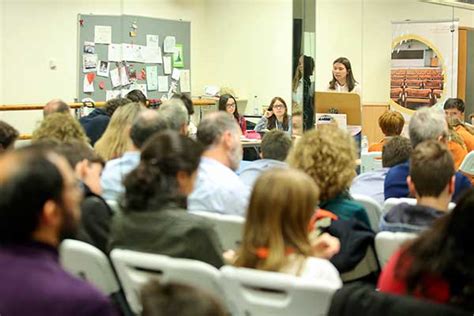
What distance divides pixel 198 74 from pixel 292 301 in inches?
252

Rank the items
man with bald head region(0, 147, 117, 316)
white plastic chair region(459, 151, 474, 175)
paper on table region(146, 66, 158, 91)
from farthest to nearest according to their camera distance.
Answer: paper on table region(146, 66, 158, 91) < white plastic chair region(459, 151, 474, 175) < man with bald head region(0, 147, 117, 316)

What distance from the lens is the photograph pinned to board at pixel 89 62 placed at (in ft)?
25.3

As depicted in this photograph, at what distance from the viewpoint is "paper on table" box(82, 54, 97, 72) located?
25.3 ft

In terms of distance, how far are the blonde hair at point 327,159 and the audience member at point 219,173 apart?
29 cm

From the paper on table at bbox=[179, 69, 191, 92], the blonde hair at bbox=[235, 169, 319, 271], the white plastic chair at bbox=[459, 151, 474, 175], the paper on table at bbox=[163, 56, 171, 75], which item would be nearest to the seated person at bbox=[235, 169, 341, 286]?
the blonde hair at bbox=[235, 169, 319, 271]

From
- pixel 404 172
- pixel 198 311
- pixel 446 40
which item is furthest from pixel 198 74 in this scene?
pixel 198 311

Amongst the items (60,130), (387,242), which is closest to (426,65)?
(60,130)

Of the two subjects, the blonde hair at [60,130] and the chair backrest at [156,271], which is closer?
the chair backrest at [156,271]

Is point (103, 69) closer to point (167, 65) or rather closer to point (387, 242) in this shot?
point (167, 65)

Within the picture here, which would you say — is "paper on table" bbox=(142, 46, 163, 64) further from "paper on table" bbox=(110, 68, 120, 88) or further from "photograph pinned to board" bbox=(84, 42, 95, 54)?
"photograph pinned to board" bbox=(84, 42, 95, 54)

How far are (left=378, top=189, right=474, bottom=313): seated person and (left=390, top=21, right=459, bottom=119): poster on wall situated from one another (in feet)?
24.7

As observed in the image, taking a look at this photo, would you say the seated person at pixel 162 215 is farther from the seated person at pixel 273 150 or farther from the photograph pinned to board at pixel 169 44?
the photograph pinned to board at pixel 169 44

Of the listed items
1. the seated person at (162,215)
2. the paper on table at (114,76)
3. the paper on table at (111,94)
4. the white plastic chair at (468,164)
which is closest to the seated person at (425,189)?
the seated person at (162,215)

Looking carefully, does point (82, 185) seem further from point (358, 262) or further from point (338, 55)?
point (338, 55)
